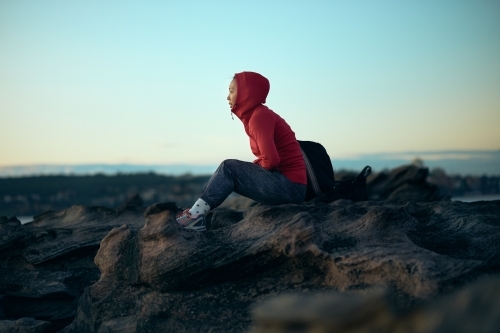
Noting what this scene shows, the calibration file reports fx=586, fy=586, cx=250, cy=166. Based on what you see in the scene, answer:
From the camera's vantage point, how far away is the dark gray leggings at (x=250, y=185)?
7.43 metres

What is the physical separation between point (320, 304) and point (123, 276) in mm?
3854

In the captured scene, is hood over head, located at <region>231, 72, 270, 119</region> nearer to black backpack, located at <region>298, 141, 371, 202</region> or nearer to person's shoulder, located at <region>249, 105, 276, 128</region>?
person's shoulder, located at <region>249, 105, 276, 128</region>

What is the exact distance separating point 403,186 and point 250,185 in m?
12.1

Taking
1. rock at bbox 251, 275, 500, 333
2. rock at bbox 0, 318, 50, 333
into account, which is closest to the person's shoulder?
rock at bbox 251, 275, 500, 333

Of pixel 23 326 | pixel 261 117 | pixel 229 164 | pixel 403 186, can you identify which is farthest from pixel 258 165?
pixel 403 186

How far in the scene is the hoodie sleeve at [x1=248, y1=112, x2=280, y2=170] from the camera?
7.48 m

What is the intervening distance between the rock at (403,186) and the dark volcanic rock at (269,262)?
10.1 metres

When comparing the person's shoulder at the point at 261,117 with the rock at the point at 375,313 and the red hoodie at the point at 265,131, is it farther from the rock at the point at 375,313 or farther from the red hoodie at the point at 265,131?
→ the rock at the point at 375,313

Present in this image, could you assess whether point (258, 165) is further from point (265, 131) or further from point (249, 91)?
point (249, 91)

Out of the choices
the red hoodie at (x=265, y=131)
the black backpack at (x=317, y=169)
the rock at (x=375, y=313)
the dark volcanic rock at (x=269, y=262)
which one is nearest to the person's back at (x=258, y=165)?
the red hoodie at (x=265, y=131)

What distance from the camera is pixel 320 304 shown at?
4102 mm

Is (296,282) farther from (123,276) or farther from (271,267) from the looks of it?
(123,276)

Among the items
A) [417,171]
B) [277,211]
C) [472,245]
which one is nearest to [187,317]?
[277,211]

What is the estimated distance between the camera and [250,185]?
7582 mm
